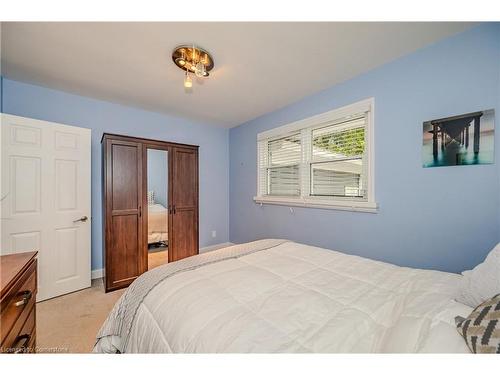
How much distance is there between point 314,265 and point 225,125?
3213mm

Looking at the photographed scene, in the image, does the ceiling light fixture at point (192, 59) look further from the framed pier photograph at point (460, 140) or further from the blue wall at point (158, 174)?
the framed pier photograph at point (460, 140)

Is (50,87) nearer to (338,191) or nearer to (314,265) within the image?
(314,265)

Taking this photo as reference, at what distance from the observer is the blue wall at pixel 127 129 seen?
7.95 feet

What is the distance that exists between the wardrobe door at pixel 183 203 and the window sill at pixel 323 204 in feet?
3.53

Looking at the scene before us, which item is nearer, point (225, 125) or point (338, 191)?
point (338, 191)

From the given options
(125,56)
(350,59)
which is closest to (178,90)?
(125,56)

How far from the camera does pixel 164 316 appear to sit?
3.03ft

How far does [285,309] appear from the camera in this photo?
90 cm

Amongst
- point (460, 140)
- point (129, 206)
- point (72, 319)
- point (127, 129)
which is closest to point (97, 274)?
point (72, 319)

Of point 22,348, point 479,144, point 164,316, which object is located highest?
point 479,144

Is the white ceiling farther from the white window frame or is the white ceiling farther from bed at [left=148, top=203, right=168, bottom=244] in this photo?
bed at [left=148, top=203, right=168, bottom=244]

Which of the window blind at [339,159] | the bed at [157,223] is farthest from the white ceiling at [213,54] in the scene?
the bed at [157,223]

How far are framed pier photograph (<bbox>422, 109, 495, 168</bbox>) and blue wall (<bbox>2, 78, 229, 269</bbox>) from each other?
3.14 metres

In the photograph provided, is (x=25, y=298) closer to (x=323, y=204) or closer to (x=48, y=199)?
(x=48, y=199)
